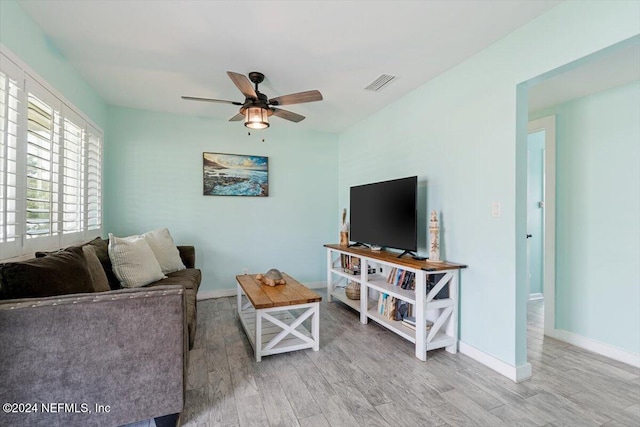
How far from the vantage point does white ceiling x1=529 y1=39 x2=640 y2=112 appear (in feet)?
7.05

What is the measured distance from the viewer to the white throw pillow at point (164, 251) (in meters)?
3.17

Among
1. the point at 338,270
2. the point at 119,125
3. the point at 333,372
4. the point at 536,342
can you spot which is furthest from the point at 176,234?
the point at 536,342

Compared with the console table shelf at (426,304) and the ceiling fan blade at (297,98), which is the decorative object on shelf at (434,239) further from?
the ceiling fan blade at (297,98)

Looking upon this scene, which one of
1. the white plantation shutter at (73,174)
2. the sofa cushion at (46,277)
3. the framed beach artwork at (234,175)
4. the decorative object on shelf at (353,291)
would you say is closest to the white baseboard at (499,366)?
the decorative object on shelf at (353,291)

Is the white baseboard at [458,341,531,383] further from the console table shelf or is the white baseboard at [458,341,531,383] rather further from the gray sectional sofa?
the gray sectional sofa

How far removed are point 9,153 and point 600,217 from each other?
4300 millimetres

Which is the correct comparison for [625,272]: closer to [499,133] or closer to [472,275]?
[472,275]

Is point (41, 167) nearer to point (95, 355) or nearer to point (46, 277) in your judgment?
Result: point (46, 277)

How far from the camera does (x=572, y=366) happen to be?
2.34m

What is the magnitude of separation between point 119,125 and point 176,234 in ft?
4.87

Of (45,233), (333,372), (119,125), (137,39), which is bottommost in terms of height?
(333,372)

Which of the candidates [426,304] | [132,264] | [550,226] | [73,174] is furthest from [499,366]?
[73,174]

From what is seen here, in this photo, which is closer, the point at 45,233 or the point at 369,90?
the point at 45,233

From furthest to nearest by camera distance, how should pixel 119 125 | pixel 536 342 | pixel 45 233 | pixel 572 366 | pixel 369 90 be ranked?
pixel 119 125
pixel 369 90
pixel 536 342
pixel 572 366
pixel 45 233
